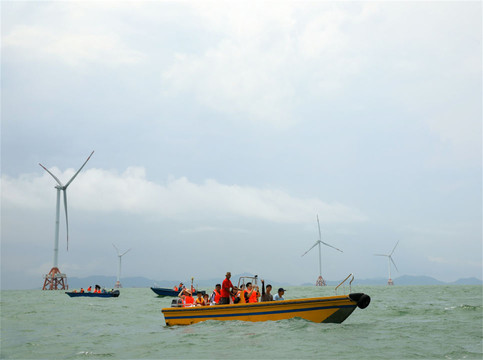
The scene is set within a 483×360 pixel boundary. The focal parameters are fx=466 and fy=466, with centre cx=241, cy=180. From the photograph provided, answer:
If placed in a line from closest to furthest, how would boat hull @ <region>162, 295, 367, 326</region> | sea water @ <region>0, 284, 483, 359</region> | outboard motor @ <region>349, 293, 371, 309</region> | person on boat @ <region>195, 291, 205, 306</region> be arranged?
sea water @ <region>0, 284, 483, 359</region>, outboard motor @ <region>349, 293, 371, 309</region>, boat hull @ <region>162, 295, 367, 326</region>, person on boat @ <region>195, 291, 205, 306</region>

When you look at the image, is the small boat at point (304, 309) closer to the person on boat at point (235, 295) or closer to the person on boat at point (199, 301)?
the person on boat at point (235, 295)

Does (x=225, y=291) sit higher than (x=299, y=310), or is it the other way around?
(x=225, y=291)

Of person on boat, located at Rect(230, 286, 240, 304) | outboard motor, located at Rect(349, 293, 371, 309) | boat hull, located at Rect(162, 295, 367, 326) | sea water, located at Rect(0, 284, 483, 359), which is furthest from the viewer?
person on boat, located at Rect(230, 286, 240, 304)

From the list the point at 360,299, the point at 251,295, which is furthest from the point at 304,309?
the point at 251,295

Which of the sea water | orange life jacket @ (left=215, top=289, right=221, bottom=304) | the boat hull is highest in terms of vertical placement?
orange life jacket @ (left=215, top=289, right=221, bottom=304)

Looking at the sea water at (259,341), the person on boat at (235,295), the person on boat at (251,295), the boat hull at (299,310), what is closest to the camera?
the sea water at (259,341)

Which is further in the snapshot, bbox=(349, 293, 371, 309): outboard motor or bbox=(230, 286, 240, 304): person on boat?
bbox=(230, 286, 240, 304): person on boat

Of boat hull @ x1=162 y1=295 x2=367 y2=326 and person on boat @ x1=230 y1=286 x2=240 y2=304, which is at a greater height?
person on boat @ x1=230 y1=286 x2=240 y2=304

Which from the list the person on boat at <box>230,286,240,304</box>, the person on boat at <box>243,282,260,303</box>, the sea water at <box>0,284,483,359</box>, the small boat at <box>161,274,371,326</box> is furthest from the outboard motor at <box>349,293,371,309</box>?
the person on boat at <box>230,286,240,304</box>

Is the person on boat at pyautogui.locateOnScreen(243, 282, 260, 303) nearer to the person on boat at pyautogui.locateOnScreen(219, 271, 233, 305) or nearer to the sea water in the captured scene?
the person on boat at pyautogui.locateOnScreen(219, 271, 233, 305)

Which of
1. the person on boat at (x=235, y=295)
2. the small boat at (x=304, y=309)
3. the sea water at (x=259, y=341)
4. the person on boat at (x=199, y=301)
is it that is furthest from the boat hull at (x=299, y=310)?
the person on boat at (x=199, y=301)

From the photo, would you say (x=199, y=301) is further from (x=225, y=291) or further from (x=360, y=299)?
(x=360, y=299)

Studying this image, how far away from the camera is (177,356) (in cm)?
1714

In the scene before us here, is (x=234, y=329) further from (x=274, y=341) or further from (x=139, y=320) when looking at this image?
(x=139, y=320)
